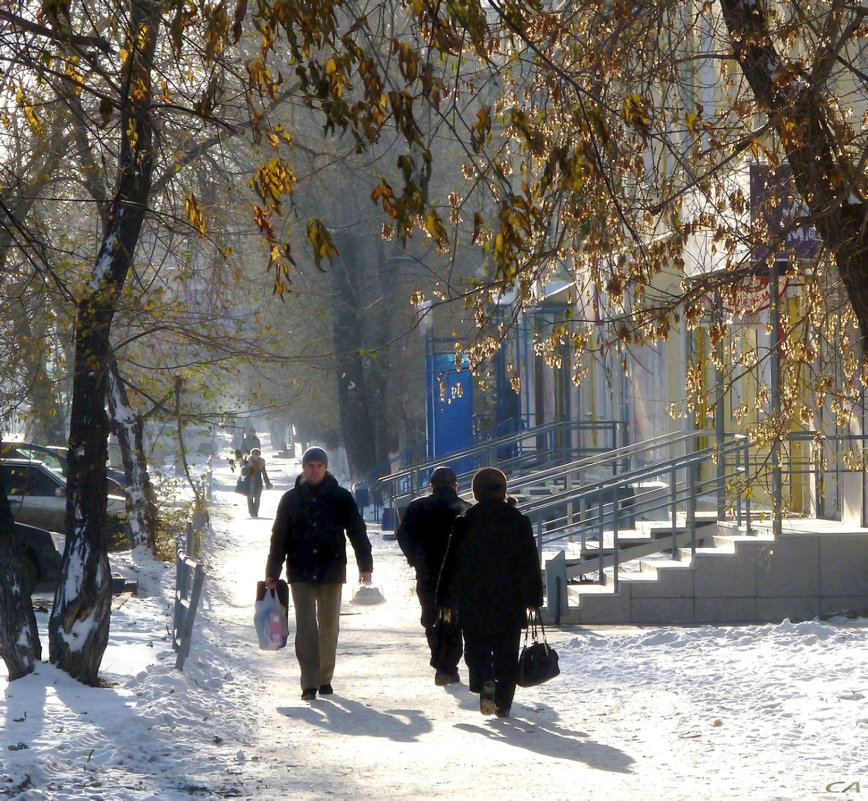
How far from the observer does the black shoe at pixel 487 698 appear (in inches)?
305

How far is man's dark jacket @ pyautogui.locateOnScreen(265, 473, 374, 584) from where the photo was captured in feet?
27.8

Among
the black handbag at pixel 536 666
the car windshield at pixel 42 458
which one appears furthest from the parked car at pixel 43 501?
the black handbag at pixel 536 666

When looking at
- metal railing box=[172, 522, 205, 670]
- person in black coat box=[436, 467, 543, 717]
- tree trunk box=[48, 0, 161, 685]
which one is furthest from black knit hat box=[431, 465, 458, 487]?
→ tree trunk box=[48, 0, 161, 685]

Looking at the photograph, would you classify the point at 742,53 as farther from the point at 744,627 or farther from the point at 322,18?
the point at 744,627

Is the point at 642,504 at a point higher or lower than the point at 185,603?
higher

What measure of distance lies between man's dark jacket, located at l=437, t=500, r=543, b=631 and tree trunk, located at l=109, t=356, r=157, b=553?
839 cm

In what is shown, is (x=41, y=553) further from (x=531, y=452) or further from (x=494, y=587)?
(x=531, y=452)

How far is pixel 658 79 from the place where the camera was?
7.69 meters

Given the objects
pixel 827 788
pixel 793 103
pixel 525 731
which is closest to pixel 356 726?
pixel 525 731

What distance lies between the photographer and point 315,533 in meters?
8.52

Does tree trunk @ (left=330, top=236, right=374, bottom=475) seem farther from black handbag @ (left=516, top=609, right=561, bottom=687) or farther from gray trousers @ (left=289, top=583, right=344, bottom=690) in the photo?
black handbag @ (left=516, top=609, right=561, bottom=687)

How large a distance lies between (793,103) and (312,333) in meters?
28.6

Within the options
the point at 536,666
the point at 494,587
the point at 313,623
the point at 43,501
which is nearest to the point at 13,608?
the point at 313,623

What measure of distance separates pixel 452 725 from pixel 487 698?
268 mm
